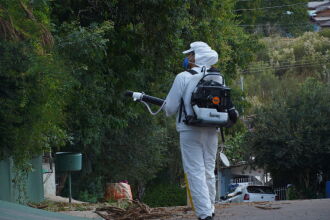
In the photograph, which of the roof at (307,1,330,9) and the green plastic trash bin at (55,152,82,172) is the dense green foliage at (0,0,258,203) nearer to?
the green plastic trash bin at (55,152,82,172)

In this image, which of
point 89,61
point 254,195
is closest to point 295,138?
point 254,195

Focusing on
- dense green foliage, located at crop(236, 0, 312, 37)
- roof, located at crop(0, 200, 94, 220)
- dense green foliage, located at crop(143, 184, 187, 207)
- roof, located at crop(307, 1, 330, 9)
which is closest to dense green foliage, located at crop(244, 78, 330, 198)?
dense green foliage, located at crop(143, 184, 187, 207)

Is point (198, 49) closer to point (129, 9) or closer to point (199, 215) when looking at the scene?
point (199, 215)

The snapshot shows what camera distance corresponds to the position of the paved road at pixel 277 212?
8867 millimetres

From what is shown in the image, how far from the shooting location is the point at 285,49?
6494 cm

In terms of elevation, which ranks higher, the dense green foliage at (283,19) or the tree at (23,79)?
the dense green foliage at (283,19)

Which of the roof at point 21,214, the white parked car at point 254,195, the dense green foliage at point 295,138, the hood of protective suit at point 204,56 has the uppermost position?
the hood of protective suit at point 204,56

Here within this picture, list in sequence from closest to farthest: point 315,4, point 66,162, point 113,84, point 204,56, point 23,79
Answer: point 23,79, point 204,56, point 113,84, point 66,162, point 315,4

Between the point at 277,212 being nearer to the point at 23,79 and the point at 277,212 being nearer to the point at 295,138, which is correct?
the point at 23,79

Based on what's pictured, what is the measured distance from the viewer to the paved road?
29.1 ft

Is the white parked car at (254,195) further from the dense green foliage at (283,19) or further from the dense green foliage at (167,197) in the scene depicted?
the dense green foliage at (283,19)

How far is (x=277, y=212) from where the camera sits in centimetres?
948

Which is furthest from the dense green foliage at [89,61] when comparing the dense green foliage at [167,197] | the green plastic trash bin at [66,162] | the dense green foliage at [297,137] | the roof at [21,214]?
the dense green foliage at [297,137]

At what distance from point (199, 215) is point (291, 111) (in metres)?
30.3
